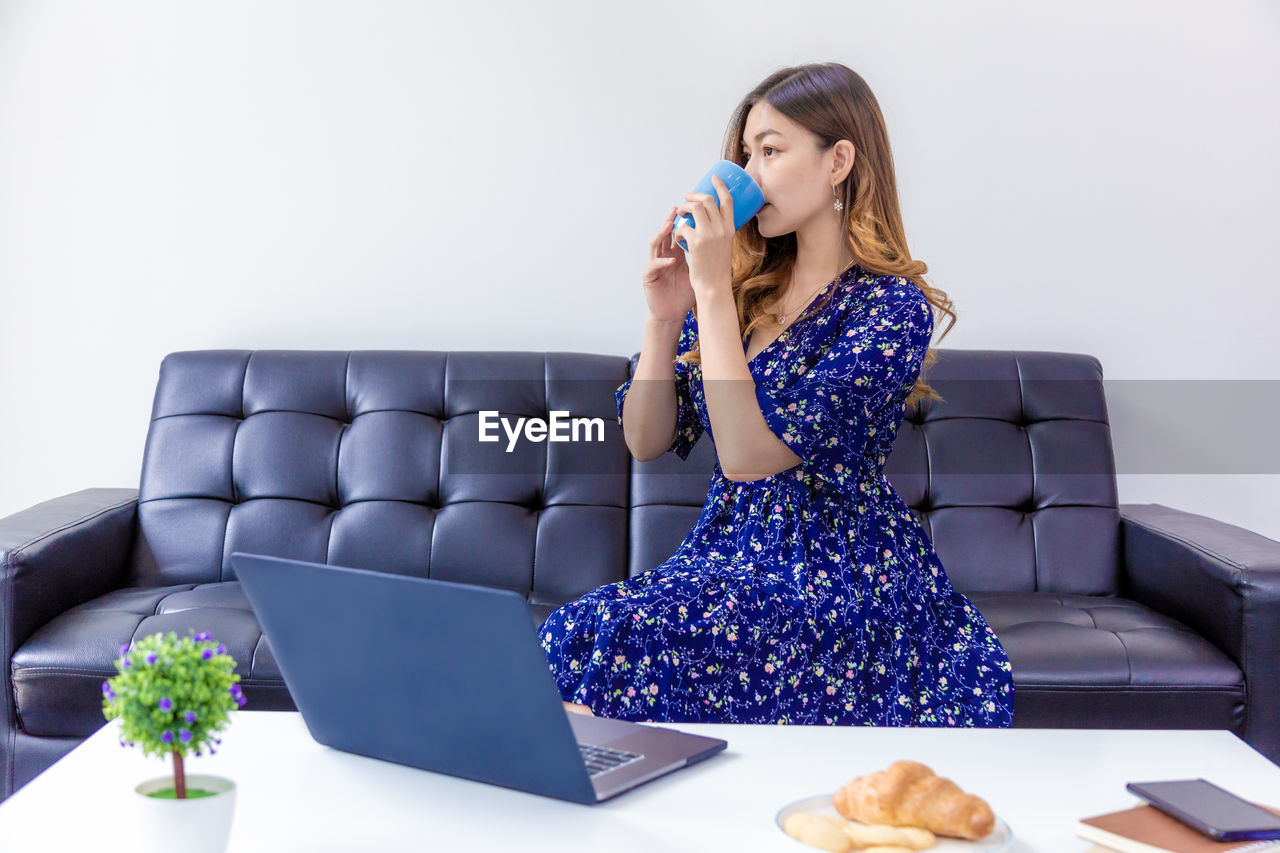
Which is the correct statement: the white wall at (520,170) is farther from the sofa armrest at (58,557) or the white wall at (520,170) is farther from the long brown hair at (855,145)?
the long brown hair at (855,145)

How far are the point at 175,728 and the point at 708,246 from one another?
97 centimetres

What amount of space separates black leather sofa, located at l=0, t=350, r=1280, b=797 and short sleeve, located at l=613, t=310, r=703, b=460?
390mm

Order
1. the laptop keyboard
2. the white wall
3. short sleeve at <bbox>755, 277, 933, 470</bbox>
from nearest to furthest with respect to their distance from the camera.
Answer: the laptop keyboard → short sleeve at <bbox>755, 277, 933, 470</bbox> → the white wall

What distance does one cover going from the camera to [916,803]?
30.3 inches

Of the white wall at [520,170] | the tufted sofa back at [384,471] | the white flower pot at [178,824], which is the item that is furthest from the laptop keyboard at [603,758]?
the white wall at [520,170]

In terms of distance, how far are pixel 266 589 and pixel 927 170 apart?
1951mm

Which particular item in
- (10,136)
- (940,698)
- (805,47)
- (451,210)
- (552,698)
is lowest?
(940,698)

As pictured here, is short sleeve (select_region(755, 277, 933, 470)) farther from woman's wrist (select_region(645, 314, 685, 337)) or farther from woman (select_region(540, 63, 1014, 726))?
woman's wrist (select_region(645, 314, 685, 337))

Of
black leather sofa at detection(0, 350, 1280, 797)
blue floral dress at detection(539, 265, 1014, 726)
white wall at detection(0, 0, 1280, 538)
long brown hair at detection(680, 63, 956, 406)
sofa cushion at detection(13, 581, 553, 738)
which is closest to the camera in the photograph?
blue floral dress at detection(539, 265, 1014, 726)

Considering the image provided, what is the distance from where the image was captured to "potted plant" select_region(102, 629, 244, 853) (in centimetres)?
72

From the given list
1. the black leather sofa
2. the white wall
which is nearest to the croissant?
the black leather sofa

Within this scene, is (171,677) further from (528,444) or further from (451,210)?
(451,210)

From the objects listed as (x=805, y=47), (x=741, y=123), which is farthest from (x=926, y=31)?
(x=741, y=123)

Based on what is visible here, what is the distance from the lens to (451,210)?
2.45m
